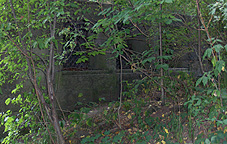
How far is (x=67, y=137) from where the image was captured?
14.7 feet

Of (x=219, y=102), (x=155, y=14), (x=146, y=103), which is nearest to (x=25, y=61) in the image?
(x=155, y=14)

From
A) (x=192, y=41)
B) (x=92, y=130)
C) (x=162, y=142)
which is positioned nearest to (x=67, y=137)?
(x=92, y=130)

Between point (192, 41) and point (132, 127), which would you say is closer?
point (132, 127)

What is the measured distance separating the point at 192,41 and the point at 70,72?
335cm

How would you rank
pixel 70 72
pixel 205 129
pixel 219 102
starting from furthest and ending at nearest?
1. pixel 70 72
2. pixel 205 129
3. pixel 219 102

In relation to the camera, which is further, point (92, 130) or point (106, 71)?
point (106, 71)

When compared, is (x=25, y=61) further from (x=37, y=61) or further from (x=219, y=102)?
(x=219, y=102)

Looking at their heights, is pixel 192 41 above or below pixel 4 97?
above

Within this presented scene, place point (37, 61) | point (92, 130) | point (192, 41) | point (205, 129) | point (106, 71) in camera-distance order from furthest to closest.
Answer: point (106, 71) < point (192, 41) < point (92, 130) < point (37, 61) < point (205, 129)

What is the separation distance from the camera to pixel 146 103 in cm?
488

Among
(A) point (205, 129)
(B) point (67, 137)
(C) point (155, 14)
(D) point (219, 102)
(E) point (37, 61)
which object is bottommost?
(B) point (67, 137)

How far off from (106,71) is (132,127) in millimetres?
2785

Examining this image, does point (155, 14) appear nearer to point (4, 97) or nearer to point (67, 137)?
point (67, 137)

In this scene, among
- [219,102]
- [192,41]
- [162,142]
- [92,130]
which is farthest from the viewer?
[192,41]
